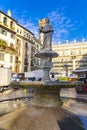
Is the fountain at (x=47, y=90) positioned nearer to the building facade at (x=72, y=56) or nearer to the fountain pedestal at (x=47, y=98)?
the fountain pedestal at (x=47, y=98)

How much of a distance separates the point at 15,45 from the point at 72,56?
49706mm

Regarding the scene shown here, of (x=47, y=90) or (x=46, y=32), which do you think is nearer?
(x=47, y=90)

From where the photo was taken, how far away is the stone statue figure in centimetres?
1051

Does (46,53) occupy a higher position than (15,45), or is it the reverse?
(15,45)

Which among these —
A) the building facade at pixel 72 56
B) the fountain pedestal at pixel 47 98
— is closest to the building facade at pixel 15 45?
the fountain pedestal at pixel 47 98

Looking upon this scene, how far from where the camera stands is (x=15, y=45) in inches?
→ 1890

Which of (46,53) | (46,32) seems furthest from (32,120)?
(46,32)

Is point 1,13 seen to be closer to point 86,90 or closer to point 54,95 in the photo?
point 86,90

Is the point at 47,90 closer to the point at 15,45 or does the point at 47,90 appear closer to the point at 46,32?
the point at 46,32

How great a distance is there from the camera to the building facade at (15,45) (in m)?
42.7

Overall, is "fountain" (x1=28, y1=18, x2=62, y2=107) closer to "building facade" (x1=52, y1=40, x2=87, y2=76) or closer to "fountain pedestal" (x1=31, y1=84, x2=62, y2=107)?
"fountain pedestal" (x1=31, y1=84, x2=62, y2=107)

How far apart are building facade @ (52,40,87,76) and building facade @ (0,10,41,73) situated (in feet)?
122

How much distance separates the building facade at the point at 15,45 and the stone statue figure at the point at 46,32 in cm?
3093

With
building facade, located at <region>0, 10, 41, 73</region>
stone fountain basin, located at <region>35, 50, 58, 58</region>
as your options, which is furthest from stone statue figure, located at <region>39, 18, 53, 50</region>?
building facade, located at <region>0, 10, 41, 73</region>
